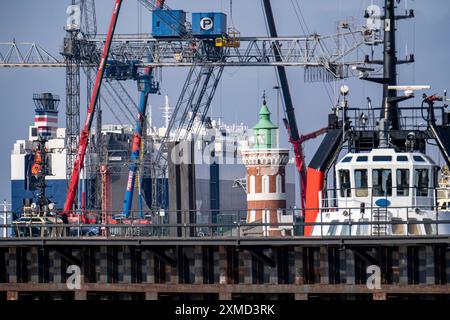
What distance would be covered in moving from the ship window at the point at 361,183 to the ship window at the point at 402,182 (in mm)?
1270

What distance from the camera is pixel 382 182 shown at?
6519cm

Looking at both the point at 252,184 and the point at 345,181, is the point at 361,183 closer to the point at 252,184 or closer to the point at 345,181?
the point at 345,181

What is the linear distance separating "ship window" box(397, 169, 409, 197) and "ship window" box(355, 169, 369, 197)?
4.17ft

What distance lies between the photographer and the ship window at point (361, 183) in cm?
6525

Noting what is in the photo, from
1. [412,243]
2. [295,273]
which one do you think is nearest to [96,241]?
[295,273]

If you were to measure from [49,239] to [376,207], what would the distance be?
12.1m

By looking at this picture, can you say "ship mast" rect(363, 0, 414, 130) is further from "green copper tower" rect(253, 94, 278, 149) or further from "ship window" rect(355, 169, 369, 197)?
"green copper tower" rect(253, 94, 278, 149)

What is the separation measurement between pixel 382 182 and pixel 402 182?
0.81 metres

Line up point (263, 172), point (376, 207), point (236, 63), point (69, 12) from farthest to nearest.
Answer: point (69, 12) < point (236, 63) < point (263, 172) < point (376, 207)

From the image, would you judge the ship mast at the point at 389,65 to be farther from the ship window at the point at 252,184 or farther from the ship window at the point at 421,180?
the ship window at the point at 252,184

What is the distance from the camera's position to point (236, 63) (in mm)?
142500

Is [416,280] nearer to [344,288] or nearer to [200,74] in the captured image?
[344,288]

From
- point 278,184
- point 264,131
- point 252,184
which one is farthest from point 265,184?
point 264,131

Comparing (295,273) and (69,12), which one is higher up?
(69,12)
